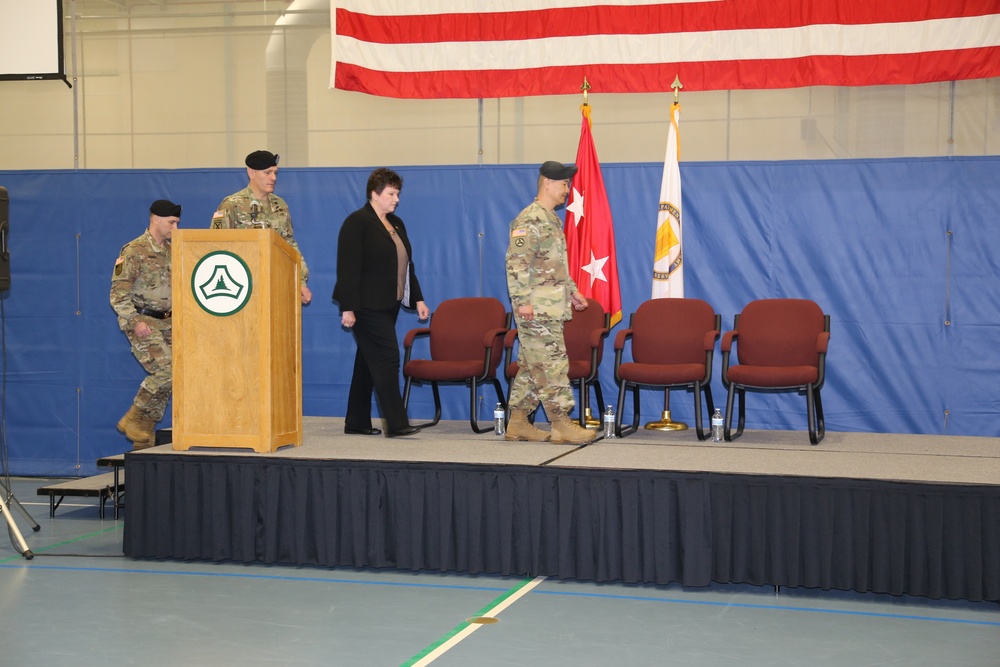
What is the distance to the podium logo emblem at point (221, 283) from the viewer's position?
15.7 ft

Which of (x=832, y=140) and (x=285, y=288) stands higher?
(x=832, y=140)

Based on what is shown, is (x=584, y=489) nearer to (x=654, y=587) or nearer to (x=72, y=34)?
(x=654, y=587)

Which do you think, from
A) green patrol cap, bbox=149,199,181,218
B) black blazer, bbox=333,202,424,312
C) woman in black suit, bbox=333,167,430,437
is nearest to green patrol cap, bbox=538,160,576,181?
woman in black suit, bbox=333,167,430,437

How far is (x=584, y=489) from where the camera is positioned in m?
4.48

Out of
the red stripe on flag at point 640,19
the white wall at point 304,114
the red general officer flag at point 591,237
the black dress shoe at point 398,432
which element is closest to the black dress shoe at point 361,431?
the black dress shoe at point 398,432

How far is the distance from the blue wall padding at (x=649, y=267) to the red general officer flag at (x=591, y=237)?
0.20 m

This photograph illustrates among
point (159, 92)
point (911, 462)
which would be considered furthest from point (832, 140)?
point (159, 92)

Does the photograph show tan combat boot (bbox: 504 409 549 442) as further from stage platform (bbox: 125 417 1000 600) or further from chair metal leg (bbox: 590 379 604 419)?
chair metal leg (bbox: 590 379 604 419)

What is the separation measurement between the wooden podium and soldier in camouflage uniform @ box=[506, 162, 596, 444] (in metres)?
1.21

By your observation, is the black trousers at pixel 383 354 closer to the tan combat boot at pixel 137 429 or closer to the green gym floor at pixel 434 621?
the green gym floor at pixel 434 621

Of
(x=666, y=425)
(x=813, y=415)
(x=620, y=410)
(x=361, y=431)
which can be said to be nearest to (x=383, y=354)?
(x=361, y=431)

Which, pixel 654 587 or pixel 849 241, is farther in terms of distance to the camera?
pixel 849 241

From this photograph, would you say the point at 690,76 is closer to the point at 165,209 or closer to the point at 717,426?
the point at 717,426

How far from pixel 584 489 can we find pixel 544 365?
0.98 metres
